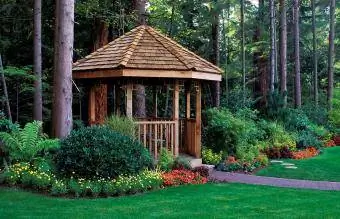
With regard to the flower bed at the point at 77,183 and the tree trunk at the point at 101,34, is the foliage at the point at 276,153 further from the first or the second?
the tree trunk at the point at 101,34

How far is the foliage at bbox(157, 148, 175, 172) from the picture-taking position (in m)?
11.9

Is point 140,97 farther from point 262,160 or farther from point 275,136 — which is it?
point 275,136

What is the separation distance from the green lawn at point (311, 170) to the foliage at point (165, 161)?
2777 mm

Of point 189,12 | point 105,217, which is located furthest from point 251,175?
point 189,12

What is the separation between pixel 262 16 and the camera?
27859 millimetres

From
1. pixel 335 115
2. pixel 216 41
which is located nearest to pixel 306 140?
pixel 216 41

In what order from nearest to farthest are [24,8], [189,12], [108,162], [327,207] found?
[327,207] < [108,162] < [24,8] < [189,12]

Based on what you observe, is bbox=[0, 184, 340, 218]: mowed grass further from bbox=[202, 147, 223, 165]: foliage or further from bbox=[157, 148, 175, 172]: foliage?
bbox=[202, 147, 223, 165]: foliage

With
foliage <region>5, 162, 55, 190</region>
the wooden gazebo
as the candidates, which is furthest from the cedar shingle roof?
foliage <region>5, 162, 55, 190</region>

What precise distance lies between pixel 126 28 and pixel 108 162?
479 inches

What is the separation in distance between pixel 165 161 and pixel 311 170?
4.76 m

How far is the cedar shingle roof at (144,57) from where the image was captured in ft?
41.4

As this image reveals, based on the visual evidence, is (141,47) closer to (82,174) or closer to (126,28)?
(82,174)

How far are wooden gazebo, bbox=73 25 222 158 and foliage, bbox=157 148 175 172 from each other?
0.99ft
